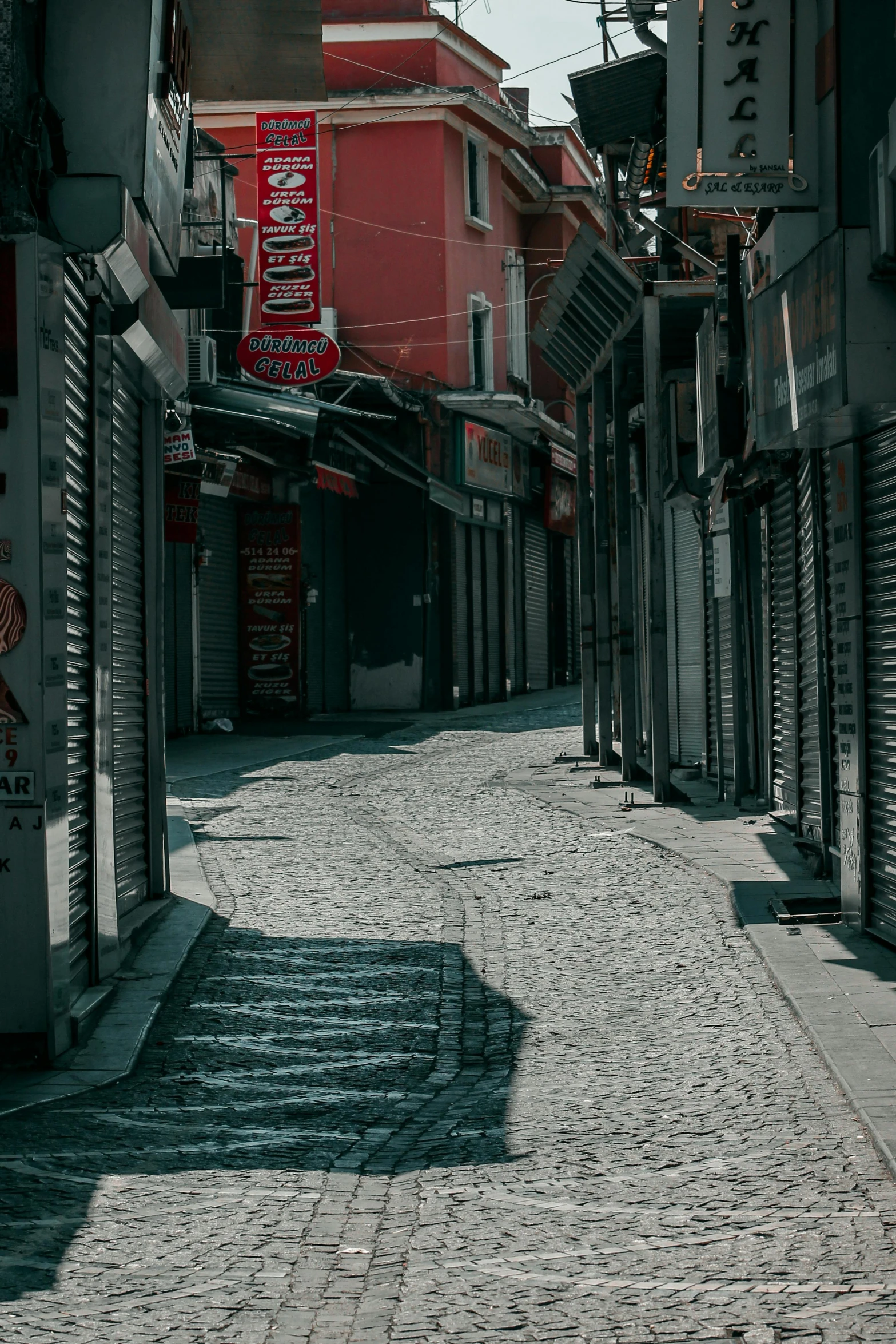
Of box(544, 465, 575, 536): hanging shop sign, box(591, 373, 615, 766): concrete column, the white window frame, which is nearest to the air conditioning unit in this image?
box(591, 373, 615, 766): concrete column

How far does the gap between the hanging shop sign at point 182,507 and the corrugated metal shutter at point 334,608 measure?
7.60 m

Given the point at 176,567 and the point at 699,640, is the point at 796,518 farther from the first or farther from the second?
the point at 176,567

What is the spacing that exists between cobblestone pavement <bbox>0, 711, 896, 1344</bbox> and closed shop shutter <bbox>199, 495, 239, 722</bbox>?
15.1 m

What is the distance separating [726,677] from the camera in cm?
1507

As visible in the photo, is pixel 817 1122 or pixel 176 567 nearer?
pixel 817 1122

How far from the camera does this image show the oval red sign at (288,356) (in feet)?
78.9

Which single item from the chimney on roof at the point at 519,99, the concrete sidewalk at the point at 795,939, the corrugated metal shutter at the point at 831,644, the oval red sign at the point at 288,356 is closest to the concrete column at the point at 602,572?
the concrete sidewalk at the point at 795,939

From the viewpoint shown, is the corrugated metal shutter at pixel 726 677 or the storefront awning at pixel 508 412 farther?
the storefront awning at pixel 508 412

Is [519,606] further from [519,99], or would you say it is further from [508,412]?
[519,99]

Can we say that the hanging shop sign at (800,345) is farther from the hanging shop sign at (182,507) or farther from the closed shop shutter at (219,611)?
the closed shop shutter at (219,611)

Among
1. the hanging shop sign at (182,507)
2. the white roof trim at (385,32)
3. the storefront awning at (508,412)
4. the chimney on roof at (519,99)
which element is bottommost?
the hanging shop sign at (182,507)

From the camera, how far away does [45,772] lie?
6.18m

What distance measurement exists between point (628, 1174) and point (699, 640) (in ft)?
39.4

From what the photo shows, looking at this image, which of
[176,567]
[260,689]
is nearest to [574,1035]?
[176,567]
